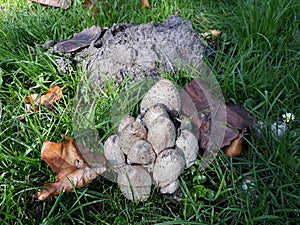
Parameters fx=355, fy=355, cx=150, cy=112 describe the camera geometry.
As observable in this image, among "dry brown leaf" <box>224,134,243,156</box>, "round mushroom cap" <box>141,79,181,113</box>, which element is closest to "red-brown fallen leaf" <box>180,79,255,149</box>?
"dry brown leaf" <box>224,134,243,156</box>

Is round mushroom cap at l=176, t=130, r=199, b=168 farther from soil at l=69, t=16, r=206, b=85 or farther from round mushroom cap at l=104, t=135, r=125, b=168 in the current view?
soil at l=69, t=16, r=206, b=85

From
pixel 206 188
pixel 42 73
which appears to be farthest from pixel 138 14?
pixel 206 188

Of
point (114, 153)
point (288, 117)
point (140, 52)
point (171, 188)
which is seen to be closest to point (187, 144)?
point (171, 188)

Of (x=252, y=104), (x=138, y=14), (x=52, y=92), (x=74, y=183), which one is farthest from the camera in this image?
(x=138, y=14)

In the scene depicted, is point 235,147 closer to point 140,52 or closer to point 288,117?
point 288,117

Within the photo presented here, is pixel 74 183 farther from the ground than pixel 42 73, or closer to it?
closer to it

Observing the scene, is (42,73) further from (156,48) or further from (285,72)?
(285,72)
